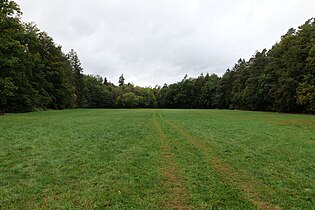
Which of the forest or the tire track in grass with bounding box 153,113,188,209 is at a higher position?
the forest

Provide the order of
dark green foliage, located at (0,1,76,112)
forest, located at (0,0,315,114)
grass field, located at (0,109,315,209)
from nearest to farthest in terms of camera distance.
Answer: grass field, located at (0,109,315,209) → dark green foliage, located at (0,1,76,112) → forest, located at (0,0,315,114)

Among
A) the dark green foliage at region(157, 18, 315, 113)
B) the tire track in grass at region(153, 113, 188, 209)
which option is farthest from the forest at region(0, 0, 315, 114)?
the tire track in grass at region(153, 113, 188, 209)

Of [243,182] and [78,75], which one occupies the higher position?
[78,75]

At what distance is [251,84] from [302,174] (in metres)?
65.3

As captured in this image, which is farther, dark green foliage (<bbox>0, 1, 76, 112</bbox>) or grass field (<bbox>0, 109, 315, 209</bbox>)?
dark green foliage (<bbox>0, 1, 76, 112</bbox>)

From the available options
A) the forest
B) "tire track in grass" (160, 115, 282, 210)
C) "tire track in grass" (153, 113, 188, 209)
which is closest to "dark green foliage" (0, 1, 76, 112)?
the forest

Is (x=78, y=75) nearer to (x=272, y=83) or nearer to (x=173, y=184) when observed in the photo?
(x=272, y=83)

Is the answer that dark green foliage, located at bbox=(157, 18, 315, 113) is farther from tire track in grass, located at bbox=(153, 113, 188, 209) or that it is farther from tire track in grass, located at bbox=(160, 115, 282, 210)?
tire track in grass, located at bbox=(153, 113, 188, 209)

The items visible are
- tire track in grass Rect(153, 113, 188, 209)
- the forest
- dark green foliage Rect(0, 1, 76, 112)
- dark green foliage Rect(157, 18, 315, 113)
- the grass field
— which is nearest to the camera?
tire track in grass Rect(153, 113, 188, 209)

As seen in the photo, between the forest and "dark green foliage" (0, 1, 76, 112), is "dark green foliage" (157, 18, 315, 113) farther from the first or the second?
"dark green foliage" (0, 1, 76, 112)

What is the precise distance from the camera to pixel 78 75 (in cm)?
7806

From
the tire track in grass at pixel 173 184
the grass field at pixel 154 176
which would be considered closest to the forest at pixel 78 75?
the grass field at pixel 154 176

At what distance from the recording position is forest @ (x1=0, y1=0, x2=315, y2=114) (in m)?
33.6

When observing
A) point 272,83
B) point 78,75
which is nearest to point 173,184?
point 272,83
